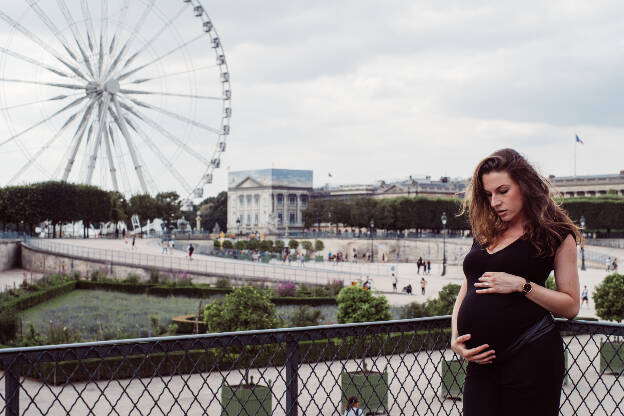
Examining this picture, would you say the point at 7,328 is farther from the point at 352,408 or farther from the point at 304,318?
the point at 352,408

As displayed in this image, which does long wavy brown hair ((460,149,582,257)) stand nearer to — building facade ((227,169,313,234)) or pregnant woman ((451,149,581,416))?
pregnant woman ((451,149,581,416))

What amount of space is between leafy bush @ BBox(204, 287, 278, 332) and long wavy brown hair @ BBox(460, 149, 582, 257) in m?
13.7

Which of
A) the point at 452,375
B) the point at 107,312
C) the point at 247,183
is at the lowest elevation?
the point at 107,312

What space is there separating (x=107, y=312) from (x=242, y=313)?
12568mm

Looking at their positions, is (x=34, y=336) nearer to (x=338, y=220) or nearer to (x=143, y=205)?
(x=143, y=205)

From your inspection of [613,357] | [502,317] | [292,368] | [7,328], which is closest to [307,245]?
[7,328]

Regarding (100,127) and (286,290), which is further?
(100,127)

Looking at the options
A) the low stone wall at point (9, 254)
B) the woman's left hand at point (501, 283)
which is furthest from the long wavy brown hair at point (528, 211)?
the low stone wall at point (9, 254)

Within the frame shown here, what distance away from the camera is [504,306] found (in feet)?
10.9

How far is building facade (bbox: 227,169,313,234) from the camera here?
129000mm

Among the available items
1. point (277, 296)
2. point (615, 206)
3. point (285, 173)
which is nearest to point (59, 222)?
point (277, 296)

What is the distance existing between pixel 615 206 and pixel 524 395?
81.3 metres

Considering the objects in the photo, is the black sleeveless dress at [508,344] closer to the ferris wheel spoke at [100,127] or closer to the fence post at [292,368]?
the fence post at [292,368]

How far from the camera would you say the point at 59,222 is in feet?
206
